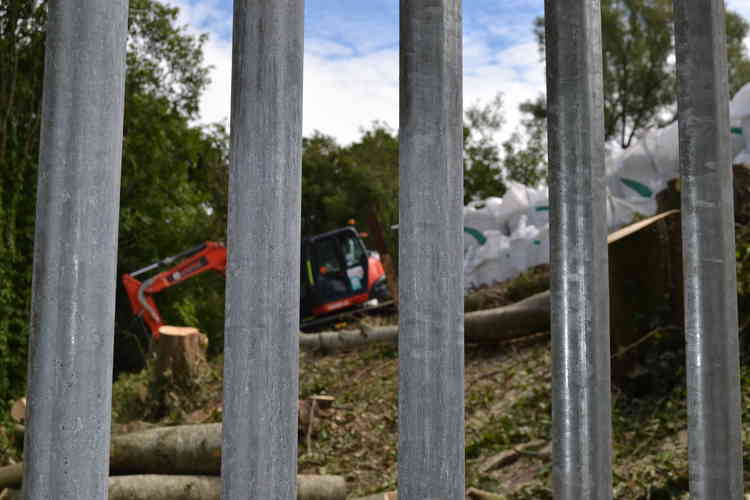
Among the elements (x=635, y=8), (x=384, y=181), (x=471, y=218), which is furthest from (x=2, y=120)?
(x=635, y=8)

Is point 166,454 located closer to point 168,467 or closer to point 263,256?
point 168,467

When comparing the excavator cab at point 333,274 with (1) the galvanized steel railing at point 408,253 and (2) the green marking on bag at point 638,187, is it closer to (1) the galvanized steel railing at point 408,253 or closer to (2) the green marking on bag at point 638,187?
(2) the green marking on bag at point 638,187

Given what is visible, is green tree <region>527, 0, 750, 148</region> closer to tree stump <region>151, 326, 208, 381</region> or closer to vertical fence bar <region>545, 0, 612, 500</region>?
tree stump <region>151, 326, 208, 381</region>

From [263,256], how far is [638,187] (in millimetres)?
9571

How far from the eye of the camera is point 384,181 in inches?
1089

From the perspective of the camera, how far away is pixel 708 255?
2.96 m

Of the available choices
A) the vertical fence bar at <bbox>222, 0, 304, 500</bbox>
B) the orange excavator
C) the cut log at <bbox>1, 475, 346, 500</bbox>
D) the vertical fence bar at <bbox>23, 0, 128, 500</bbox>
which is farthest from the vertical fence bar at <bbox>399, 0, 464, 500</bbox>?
the orange excavator

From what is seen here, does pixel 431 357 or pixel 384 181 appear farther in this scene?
pixel 384 181

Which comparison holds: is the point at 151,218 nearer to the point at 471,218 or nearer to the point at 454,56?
the point at 471,218

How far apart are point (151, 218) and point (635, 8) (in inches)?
739

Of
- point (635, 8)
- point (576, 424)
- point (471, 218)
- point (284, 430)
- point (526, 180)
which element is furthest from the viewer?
point (526, 180)

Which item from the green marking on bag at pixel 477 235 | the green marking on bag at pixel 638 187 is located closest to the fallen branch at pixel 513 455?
the green marking on bag at pixel 638 187

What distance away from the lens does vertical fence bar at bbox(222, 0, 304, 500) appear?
237cm

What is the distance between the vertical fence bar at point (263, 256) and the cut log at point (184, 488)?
273cm
